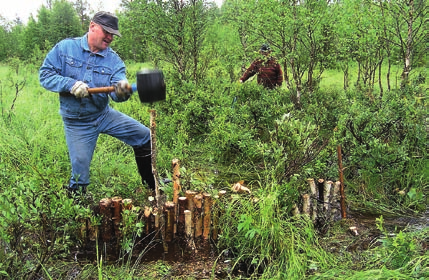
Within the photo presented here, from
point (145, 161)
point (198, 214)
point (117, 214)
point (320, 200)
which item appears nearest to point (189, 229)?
point (198, 214)

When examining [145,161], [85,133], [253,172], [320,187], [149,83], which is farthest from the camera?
[253,172]

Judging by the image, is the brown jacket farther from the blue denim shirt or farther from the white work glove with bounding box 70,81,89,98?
the white work glove with bounding box 70,81,89,98

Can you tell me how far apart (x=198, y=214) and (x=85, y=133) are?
4.17 feet

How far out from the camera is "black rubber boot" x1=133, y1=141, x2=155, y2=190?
389cm

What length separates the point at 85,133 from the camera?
356cm

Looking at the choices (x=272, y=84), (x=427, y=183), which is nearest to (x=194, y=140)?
(x=272, y=84)

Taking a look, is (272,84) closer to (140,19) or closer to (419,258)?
(140,19)

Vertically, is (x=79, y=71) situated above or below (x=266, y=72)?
above

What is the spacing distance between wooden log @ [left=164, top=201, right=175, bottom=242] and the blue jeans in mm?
817

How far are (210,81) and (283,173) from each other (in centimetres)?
360

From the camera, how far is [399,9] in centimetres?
561

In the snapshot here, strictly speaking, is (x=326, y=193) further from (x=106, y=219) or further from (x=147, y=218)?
(x=106, y=219)

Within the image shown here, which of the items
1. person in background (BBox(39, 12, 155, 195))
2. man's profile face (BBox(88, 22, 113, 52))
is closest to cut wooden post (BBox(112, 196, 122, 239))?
person in background (BBox(39, 12, 155, 195))

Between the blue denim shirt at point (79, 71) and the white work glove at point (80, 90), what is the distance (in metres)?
0.16
